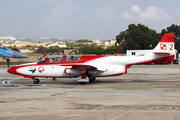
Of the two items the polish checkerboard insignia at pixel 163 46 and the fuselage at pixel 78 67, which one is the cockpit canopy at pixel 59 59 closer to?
the fuselage at pixel 78 67

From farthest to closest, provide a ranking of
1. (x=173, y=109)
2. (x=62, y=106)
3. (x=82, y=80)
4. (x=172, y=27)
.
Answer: (x=172, y=27) < (x=82, y=80) < (x=62, y=106) < (x=173, y=109)

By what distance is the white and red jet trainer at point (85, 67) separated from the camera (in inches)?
733

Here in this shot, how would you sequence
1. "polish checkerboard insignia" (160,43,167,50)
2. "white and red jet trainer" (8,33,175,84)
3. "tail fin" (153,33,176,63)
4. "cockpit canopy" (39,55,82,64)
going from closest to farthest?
"white and red jet trainer" (8,33,175,84) < "cockpit canopy" (39,55,82,64) < "tail fin" (153,33,176,63) < "polish checkerboard insignia" (160,43,167,50)

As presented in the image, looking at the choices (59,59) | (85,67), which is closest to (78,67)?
(85,67)

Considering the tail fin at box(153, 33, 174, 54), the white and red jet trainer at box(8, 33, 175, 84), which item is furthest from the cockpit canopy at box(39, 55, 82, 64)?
the tail fin at box(153, 33, 174, 54)

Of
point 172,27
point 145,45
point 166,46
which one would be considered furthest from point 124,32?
point 166,46

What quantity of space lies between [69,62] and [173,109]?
11.0 meters

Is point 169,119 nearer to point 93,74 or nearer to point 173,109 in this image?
point 173,109

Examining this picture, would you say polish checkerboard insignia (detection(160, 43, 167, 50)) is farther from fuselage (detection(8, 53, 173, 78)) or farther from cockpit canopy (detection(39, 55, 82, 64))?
cockpit canopy (detection(39, 55, 82, 64))

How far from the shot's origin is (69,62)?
19.1 metres

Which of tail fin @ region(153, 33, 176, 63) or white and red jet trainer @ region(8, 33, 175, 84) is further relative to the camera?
tail fin @ region(153, 33, 176, 63)

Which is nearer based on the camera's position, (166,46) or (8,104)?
(8,104)

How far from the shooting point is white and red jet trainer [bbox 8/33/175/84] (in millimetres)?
18609

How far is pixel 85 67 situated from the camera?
59.7ft
